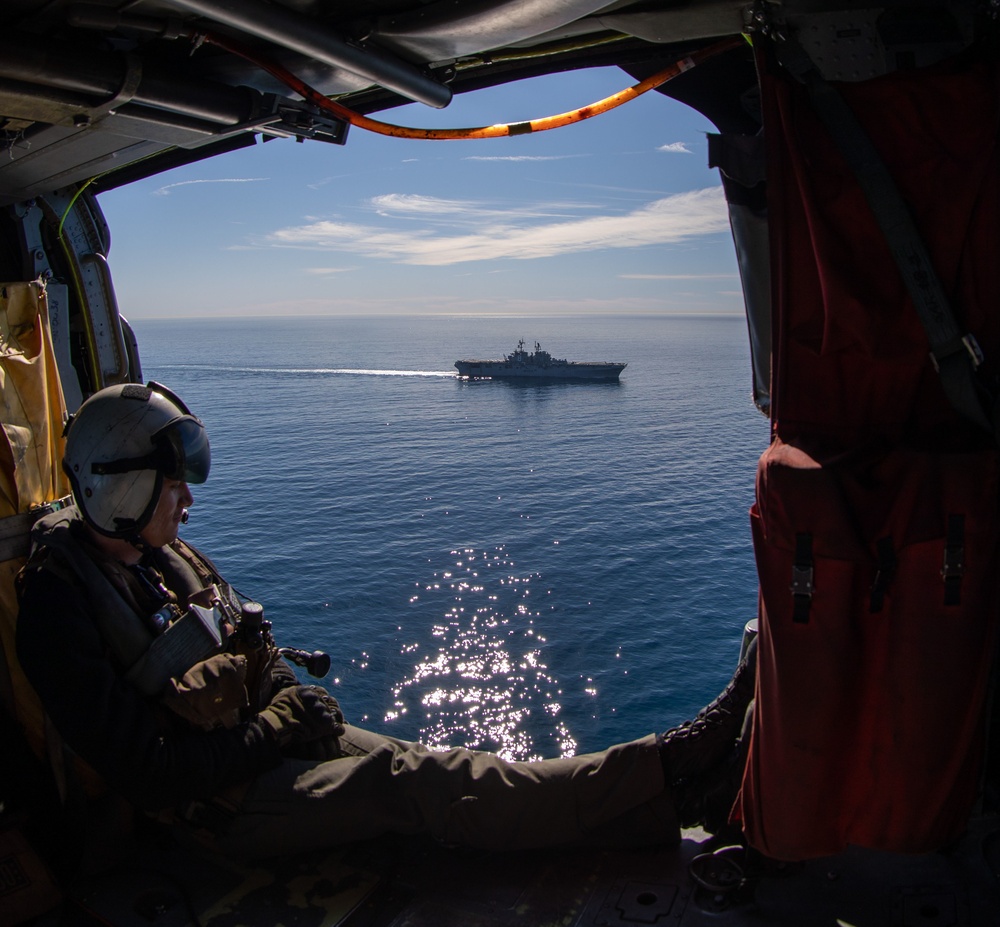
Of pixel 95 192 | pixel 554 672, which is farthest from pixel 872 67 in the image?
pixel 554 672

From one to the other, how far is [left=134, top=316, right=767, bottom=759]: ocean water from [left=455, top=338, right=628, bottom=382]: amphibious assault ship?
12.2 meters

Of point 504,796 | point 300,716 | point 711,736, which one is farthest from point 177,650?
point 711,736

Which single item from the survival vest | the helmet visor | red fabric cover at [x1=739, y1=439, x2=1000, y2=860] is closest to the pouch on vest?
the survival vest

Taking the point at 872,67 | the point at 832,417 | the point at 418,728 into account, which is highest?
the point at 872,67

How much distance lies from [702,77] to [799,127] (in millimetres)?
771

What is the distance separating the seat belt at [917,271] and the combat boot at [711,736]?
1.51 m

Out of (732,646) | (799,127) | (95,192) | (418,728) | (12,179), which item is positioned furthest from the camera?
(732,646)

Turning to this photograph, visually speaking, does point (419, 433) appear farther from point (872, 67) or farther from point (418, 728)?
point (872, 67)

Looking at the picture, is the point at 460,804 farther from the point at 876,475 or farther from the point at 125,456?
the point at 876,475

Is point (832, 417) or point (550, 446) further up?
point (832, 417)

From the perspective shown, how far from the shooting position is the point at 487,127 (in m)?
3.11

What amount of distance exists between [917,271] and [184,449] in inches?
96.5

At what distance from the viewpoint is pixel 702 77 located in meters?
2.83

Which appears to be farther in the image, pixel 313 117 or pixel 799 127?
pixel 313 117
